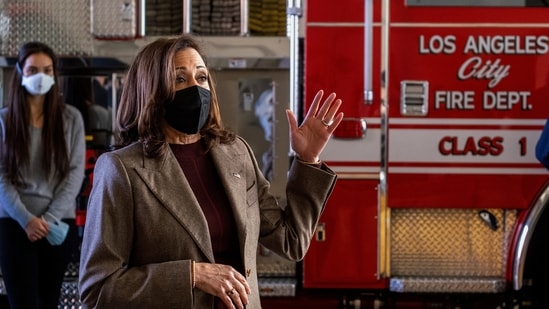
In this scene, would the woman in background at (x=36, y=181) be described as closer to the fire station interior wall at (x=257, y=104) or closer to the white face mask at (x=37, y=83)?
the white face mask at (x=37, y=83)

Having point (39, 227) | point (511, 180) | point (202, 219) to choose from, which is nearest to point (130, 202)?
point (202, 219)

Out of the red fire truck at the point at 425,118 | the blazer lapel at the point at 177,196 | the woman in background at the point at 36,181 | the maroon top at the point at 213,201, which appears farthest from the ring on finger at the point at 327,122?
the woman in background at the point at 36,181

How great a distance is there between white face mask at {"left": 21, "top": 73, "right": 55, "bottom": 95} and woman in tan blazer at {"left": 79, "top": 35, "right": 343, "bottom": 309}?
5.74 ft

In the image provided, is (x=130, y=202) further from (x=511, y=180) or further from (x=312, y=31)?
(x=511, y=180)

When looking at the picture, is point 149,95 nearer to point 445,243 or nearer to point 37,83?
point 37,83

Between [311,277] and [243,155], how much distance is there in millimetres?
1920

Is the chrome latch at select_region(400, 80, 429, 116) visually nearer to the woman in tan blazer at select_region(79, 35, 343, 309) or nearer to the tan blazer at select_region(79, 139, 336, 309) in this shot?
the woman in tan blazer at select_region(79, 35, 343, 309)

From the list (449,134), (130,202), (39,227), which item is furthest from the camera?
(449,134)

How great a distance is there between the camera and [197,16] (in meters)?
4.29

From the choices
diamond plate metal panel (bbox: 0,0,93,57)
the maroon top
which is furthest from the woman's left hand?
diamond plate metal panel (bbox: 0,0,93,57)

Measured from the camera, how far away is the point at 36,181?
12.5 ft

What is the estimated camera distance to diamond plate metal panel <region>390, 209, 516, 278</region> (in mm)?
4168

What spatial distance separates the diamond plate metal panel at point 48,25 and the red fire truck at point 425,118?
1.18 metres

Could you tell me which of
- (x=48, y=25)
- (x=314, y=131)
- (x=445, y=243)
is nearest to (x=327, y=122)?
(x=314, y=131)
